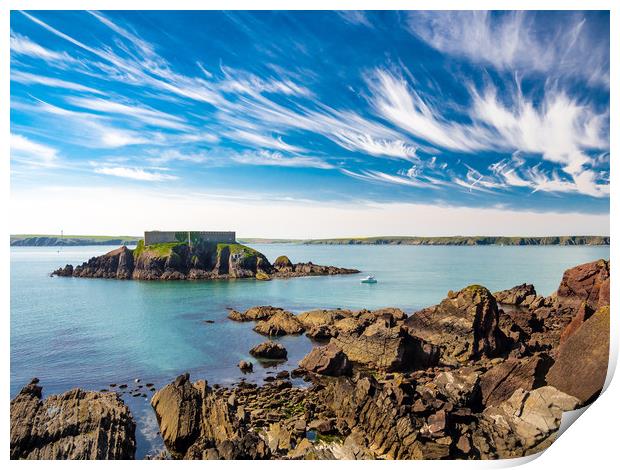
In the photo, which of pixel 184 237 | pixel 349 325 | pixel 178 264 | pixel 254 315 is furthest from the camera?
pixel 184 237

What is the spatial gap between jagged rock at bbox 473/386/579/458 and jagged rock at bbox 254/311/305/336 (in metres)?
17.3

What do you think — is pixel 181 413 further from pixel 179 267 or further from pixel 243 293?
pixel 179 267

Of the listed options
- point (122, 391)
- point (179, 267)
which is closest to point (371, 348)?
point (122, 391)

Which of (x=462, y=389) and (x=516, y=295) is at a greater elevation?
(x=462, y=389)

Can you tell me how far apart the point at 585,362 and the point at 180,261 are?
6311cm

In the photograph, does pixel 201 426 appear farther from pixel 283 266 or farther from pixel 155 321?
pixel 283 266

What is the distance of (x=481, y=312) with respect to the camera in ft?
72.8

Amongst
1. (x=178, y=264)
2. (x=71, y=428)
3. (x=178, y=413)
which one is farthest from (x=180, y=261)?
(x=71, y=428)

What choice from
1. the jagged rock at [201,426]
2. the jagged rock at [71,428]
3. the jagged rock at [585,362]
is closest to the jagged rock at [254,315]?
the jagged rock at [201,426]

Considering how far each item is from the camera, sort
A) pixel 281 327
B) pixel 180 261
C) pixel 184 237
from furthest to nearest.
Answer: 1. pixel 184 237
2. pixel 180 261
3. pixel 281 327

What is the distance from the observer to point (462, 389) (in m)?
13.6

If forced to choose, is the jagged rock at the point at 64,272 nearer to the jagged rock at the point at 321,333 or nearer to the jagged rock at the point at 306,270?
the jagged rock at the point at 306,270

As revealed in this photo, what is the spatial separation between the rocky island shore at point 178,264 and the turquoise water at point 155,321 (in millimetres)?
4516

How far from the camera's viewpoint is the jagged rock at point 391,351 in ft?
64.7
